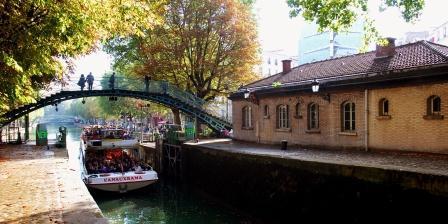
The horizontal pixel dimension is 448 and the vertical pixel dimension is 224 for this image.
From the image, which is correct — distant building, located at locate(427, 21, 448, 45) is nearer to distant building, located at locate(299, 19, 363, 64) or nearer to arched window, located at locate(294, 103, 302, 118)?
distant building, located at locate(299, 19, 363, 64)

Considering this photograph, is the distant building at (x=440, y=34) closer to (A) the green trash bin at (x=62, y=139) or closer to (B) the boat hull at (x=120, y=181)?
(B) the boat hull at (x=120, y=181)

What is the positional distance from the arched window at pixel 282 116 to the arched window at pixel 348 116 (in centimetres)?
420

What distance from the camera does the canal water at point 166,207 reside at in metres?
19.4

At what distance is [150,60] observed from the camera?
3534cm

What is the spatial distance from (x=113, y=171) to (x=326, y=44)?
45.2 meters

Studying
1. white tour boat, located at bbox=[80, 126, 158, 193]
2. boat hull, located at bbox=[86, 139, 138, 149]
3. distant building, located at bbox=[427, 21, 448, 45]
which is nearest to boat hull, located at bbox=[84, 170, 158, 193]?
white tour boat, located at bbox=[80, 126, 158, 193]

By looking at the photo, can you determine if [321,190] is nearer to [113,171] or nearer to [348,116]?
[348,116]

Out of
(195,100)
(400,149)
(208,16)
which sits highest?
(208,16)

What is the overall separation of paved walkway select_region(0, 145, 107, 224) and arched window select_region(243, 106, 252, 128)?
1219 centimetres

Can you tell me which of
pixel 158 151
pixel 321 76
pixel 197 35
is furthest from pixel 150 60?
pixel 321 76

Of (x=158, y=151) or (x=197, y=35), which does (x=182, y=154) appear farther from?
(x=197, y=35)

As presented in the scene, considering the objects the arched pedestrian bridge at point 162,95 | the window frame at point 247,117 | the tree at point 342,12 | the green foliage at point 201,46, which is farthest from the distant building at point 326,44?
the tree at point 342,12

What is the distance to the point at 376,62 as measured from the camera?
1992cm

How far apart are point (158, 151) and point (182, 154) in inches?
214
